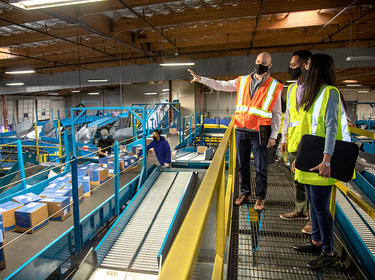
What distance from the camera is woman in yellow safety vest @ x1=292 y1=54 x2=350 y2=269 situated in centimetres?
182

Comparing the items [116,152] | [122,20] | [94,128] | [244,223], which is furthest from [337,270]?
[94,128]

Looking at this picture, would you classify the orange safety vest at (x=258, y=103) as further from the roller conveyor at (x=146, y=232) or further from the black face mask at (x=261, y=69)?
the roller conveyor at (x=146, y=232)

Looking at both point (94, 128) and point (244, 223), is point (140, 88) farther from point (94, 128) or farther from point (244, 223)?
point (244, 223)

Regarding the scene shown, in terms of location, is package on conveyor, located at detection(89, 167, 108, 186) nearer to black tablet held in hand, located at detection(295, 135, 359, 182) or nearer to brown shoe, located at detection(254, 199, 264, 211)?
brown shoe, located at detection(254, 199, 264, 211)

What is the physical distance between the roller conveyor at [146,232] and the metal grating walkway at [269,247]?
112 inches

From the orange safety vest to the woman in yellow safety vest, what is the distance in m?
0.63

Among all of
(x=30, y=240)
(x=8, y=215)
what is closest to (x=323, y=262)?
(x=30, y=240)

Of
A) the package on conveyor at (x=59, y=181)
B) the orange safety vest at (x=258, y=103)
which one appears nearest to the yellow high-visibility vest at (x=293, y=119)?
the orange safety vest at (x=258, y=103)

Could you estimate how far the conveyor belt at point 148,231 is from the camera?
197 inches

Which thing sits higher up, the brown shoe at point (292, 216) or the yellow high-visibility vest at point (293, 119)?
the yellow high-visibility vest at point (293, 119)

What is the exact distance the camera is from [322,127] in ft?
6.19

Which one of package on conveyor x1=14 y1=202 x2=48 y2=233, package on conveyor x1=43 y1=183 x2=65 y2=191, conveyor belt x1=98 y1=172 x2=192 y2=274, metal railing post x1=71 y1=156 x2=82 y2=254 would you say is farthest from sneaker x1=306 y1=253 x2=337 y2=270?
package on conveyor x1=43 y1=183 x2=65 y2=191

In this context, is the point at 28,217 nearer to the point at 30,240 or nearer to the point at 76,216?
the point at 30,240

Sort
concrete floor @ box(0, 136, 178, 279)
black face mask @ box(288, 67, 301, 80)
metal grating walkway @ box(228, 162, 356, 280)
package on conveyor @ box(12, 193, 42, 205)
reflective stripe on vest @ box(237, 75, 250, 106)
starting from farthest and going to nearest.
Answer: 1. package on conveyor @ box(12, 193, 42, 205)
2. concrete floor @ box(0, 136, 178, 279)
3. reflective stripe on vest @ box(237, 75, 250, 106)
4. black face mask @ box(288, 67, 301, 80)
5. metal grating walkway @ box(228, 162, 356, 280)
